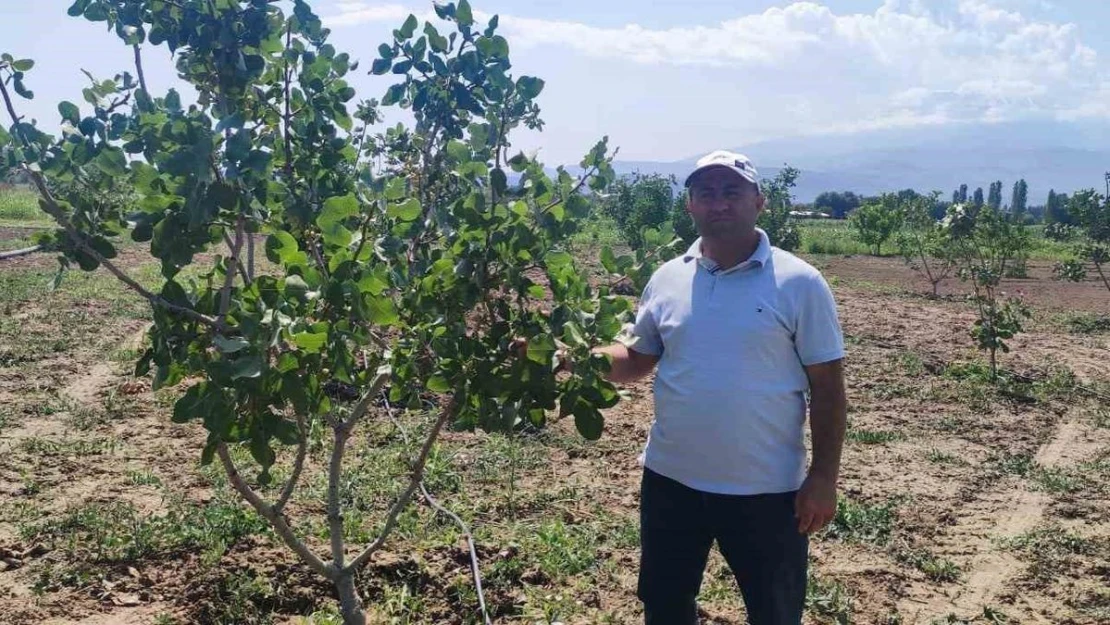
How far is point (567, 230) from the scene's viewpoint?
2.31 meters

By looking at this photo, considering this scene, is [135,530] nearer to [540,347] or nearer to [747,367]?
[540,347]

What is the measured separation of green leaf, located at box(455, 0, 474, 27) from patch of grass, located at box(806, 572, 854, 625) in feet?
9.53

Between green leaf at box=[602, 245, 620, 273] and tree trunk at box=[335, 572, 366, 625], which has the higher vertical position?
green leaf at box=[602, 245, 620, 273]

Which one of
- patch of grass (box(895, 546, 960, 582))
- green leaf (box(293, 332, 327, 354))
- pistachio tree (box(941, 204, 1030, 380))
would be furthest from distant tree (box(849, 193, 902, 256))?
green leaf (box(293, 332, 327, 354))

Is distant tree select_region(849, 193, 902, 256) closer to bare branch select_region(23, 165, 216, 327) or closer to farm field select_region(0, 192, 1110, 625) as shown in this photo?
farm field select_region(0, 192, 1110, 625)

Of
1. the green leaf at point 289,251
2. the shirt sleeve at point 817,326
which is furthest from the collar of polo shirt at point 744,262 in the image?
the green leaf at point 289,251

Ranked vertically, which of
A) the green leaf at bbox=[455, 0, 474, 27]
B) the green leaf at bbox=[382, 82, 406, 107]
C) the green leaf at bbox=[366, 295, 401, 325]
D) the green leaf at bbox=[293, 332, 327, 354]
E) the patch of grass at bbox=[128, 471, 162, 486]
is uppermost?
the green leaf at bbox=[455, 0, 474, 27]

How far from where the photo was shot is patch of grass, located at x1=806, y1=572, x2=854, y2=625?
3.89 metres

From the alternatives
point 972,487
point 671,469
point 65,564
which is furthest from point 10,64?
point 972,487

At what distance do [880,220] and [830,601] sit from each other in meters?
24.4

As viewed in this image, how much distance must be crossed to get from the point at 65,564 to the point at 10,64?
8.55 ft

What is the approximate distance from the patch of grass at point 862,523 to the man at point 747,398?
2378 millimetres

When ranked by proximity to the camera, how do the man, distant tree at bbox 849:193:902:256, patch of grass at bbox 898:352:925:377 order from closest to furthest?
the man < patch of grass at bbox 898:352:925:377 < distant tree at bbox 849:193:902:256

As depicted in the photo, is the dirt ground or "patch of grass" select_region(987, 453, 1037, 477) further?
"patch of grass" select_region(987, 453, 1037, 477)
